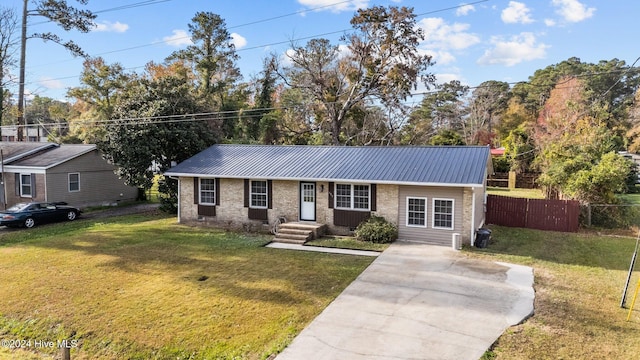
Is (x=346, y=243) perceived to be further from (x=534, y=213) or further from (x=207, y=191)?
(x=534, y=213)

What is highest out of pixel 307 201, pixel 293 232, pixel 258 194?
pixel 258 194

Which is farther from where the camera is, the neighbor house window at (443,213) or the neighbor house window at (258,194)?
the neighbor house window at (258,194)

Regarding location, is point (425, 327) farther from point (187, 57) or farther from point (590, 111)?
point (187, 57)

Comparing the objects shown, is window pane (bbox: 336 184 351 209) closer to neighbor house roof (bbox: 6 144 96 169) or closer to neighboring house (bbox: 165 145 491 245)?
neighboring house (bbox: 165 145 491 245)

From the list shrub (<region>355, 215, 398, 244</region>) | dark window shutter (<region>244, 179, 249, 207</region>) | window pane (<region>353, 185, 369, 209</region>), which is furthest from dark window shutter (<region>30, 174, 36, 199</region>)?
shrub (<region>355, 215, 398, 244</region>)

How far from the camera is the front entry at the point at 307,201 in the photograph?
1831 cm

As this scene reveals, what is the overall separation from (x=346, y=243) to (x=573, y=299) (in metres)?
8.19

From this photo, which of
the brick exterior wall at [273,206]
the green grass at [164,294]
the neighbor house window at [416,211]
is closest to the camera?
the green grass at [164,294]

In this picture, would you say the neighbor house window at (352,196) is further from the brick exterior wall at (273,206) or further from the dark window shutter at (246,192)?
the dark window shutter at (246,192)

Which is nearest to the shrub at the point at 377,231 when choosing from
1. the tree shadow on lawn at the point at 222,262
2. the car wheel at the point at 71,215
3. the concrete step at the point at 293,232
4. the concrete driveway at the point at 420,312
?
the concrete step at the point at 293,232

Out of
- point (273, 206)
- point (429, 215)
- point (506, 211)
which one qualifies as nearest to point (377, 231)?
point (429, 215)

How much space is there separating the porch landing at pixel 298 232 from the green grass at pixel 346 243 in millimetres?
309

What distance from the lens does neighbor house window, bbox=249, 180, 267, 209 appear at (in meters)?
19.2

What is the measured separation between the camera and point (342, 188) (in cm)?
1778
